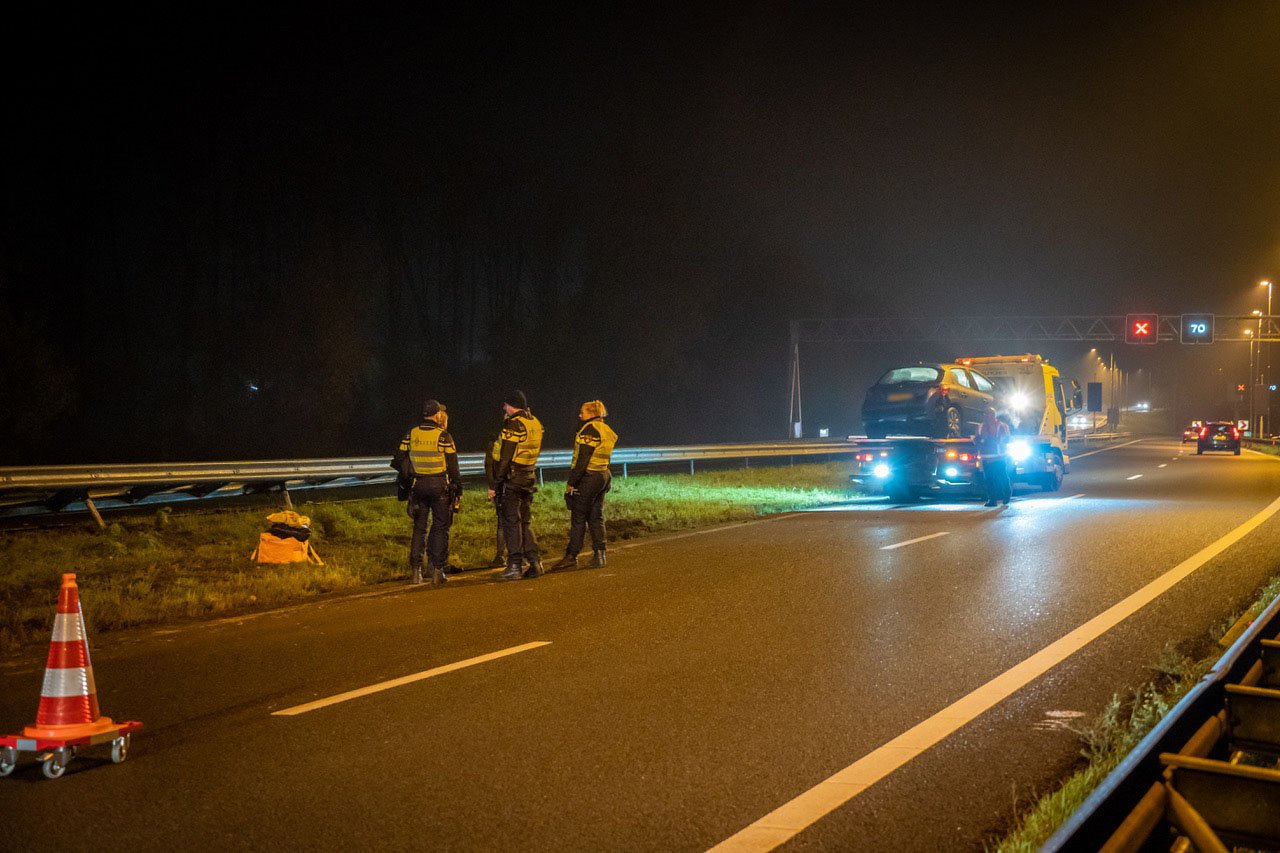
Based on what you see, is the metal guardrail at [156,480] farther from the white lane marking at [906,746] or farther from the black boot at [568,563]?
the white lane marking at [906,746]

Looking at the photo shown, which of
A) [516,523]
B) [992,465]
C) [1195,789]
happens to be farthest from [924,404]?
[1195,789]

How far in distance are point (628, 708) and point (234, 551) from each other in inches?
390

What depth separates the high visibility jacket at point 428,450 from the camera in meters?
12.0

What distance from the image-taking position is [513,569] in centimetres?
1212


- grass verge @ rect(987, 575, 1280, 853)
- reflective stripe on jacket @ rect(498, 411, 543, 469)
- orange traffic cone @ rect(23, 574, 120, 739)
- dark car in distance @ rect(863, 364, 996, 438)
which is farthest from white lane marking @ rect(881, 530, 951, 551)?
orange traffic cone @ rect(23, 574, 120, 739)

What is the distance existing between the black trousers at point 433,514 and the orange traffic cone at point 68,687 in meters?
6.28

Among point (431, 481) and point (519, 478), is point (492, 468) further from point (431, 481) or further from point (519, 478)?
point (431, 481)

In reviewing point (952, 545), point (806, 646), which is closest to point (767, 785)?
point (806, 646)

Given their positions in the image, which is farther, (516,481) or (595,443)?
(595,443)

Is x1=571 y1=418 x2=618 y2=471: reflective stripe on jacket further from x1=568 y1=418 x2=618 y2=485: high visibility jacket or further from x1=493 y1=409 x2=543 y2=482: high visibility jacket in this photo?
x1=493 y1=409 x2=543 y2=482: high visibility jacket

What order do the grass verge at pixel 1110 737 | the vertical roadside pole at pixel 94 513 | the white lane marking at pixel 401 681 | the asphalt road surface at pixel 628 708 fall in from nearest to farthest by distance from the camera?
the grass verge at pixel 1110 737, the asphalt road surface at pixel 628 708, the white lane marking at pixel 401 681, the vertical roadside pole at pixel 94 513

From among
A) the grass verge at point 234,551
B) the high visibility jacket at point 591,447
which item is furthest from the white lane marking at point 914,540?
the grass verge at point 234,551

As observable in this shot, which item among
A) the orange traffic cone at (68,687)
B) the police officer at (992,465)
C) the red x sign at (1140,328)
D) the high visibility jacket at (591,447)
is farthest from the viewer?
the red x sign at (1140,328)

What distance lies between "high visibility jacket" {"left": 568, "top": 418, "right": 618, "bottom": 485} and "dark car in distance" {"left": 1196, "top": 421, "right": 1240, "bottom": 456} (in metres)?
46.6
